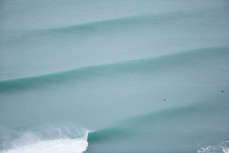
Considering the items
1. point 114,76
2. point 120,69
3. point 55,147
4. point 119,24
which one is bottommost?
point 55,147

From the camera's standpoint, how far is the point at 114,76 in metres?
3.66

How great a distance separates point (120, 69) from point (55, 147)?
152 cm

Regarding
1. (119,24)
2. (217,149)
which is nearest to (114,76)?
(119,24)

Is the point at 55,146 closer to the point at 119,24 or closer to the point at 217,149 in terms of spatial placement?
the point at 217,149

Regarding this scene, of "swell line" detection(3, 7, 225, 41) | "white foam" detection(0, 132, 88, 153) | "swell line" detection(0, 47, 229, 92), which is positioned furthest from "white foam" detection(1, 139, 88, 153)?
"swell line" detection(3, 7, 225, 41)

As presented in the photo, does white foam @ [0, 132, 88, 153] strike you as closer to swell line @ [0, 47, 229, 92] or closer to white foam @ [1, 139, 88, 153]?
white foam @ [1, 139, 88, 153]

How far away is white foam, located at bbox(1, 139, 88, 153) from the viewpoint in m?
2.79

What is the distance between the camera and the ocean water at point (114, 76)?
9.59 ft

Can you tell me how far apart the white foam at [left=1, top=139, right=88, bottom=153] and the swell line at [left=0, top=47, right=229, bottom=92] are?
964 mm

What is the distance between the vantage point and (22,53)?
→ 152 inches

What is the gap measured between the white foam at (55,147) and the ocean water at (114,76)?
12 millimetres

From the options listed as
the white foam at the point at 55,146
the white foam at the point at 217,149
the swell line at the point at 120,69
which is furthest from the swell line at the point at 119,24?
the white foam at the point at 217,149

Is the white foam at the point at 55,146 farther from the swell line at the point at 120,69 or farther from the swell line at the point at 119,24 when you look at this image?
the swell line at the point at 119,24

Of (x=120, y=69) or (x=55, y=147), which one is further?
(x=120, y=69)
